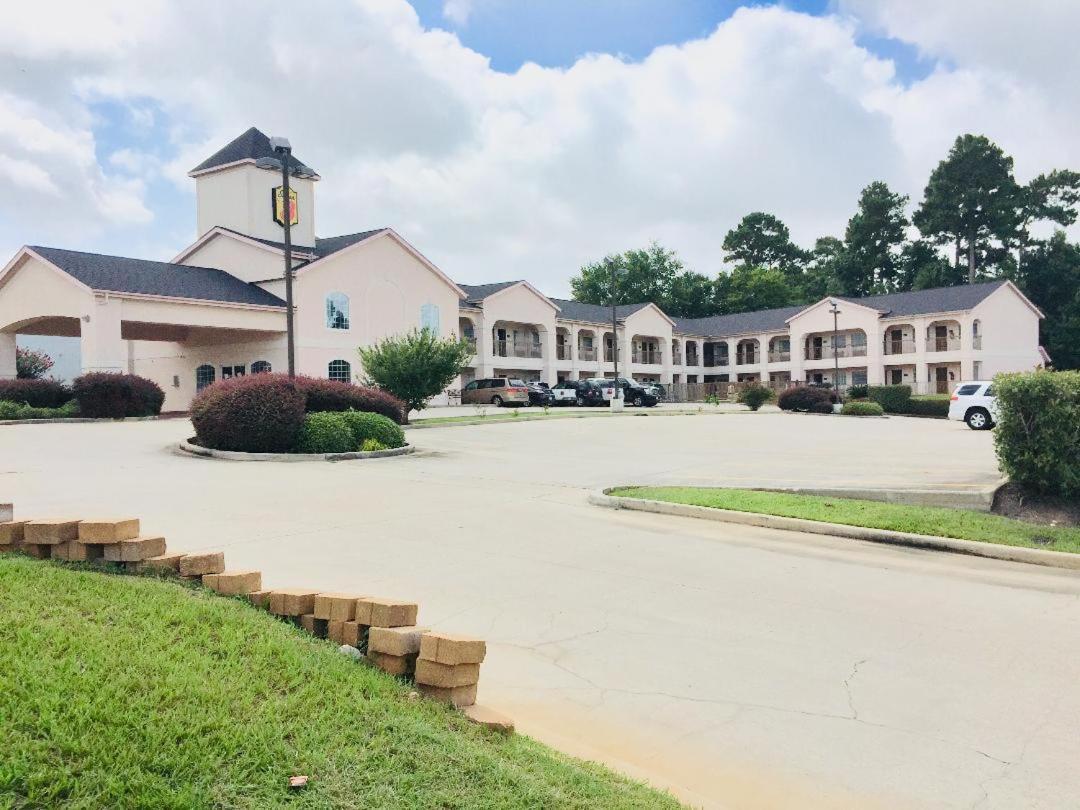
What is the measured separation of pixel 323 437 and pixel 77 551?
1252 cm

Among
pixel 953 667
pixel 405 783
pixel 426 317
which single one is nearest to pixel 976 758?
pixel 953 667

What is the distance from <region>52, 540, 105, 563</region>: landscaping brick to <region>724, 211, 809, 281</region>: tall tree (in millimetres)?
100584

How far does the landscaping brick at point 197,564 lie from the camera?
4.70 meters

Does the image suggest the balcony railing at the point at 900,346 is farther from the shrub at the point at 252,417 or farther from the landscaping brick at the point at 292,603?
the landscaping brick at the point at 292,603

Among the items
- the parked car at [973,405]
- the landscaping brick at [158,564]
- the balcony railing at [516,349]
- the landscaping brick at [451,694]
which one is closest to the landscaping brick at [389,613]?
the landscaping brick at [451,694]

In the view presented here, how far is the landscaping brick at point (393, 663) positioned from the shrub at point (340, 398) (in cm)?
1498

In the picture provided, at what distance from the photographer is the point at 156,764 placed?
2789mm

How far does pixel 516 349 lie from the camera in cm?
5597

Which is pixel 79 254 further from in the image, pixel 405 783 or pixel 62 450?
pixel 405 783

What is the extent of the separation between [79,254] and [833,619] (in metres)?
34.9

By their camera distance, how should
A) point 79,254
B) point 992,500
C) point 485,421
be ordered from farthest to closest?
point 79,254, point 485,421, point 992,500

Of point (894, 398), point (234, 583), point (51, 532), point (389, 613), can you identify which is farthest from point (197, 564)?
point (894, 398)

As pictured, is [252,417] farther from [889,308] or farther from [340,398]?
[889,308]

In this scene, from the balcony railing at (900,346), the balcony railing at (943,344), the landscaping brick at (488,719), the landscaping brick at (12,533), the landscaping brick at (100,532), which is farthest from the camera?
the balcony railing at (900,346)
